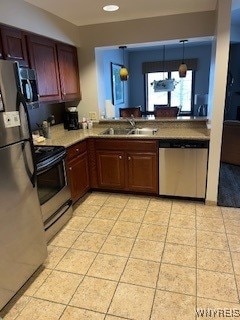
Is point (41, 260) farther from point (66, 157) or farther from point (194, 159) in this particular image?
point (194, 159)

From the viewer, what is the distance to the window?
7.39 m

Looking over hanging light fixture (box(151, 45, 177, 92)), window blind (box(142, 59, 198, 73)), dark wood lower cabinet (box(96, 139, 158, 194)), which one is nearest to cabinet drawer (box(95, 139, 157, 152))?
dark wood lower cabinet (box(96, 139, 158, 194))

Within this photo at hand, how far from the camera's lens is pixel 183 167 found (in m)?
3.01

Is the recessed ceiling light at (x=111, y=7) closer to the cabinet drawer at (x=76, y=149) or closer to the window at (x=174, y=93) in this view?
the cabinet drawer at (x=76, y=149)

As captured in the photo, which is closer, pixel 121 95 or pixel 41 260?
pixel 41 260

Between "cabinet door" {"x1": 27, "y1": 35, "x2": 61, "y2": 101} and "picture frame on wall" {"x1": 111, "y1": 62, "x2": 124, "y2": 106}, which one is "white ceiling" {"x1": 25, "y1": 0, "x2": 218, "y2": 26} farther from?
"picture frame on wall" {"x1": 111, "y1": 62, "x2": 124, "y2": 106}

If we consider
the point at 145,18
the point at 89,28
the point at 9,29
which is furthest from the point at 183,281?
the point at 89,28

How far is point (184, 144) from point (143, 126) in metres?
0.92

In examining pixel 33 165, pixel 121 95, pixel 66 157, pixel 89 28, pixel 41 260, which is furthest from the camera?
pixel 121 95

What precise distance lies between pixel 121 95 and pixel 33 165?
5.29m

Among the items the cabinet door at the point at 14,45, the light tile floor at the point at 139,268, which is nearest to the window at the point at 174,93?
the light tile floor at the point at 139,268

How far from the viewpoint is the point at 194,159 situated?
2.94 meters

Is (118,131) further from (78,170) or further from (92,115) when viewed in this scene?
(78,170)

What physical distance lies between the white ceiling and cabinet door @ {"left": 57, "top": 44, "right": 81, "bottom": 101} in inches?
14.7
